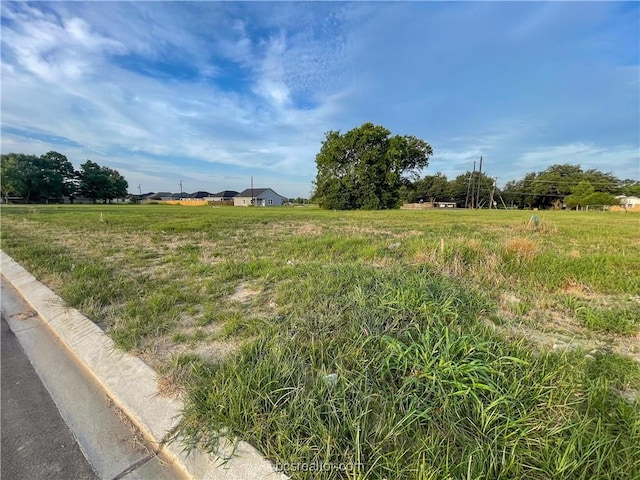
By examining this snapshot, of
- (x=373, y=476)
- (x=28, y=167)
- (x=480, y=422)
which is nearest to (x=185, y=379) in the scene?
(x=373, y=476)

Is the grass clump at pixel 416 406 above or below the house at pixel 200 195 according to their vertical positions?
below

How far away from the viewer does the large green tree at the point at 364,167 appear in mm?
31438

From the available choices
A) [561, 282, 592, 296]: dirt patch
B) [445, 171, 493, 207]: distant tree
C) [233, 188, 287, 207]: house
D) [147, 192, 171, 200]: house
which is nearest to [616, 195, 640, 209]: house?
[445, 171, 493, 207]: distant tree

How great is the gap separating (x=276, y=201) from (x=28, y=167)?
47917mm

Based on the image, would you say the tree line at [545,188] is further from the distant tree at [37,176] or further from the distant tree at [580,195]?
the distant tree at [37,176]

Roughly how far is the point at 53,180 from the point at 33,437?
67.6 meters

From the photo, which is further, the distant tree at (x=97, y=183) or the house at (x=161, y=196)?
the house at (x=161, y=196)

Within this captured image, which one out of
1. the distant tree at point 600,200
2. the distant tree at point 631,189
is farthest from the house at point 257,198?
the distant tree at point 631,189

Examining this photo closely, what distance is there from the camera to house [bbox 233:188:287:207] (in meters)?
69.0

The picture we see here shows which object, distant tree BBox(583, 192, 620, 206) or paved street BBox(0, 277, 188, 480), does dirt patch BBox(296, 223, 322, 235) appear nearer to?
paved street BBox(0, 277, 188, 480)

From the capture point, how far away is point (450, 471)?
1.19 m

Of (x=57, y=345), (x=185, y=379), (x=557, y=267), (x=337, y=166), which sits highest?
(x=337, y=166)

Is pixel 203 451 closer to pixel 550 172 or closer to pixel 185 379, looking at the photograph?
pixel 185 379

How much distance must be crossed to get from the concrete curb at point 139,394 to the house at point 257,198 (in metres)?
65.8
